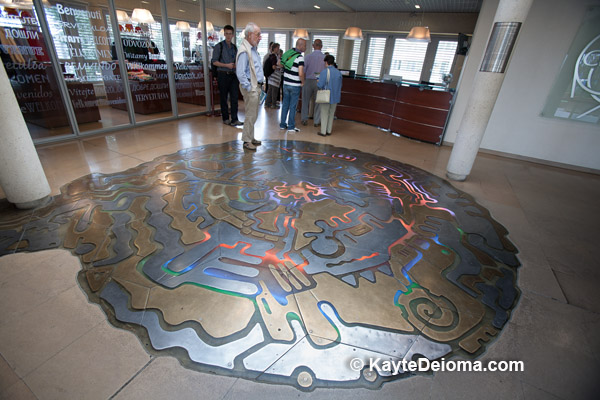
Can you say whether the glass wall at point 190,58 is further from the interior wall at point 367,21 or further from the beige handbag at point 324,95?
the interior wall at point 367,21

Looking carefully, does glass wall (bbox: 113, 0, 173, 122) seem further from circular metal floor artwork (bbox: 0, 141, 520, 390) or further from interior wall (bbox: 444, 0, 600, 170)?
interior wall (bbox: 444, 0, 600, 170)

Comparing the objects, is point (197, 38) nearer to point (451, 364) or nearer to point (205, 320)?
point (205, 320)

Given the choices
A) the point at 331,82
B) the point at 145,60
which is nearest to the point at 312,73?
the point at 331,82

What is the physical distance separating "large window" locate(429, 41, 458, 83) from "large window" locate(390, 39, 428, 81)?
44 centimetres

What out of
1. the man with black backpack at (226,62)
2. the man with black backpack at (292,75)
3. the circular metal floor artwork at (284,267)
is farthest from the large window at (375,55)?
the circular metal floor artwork at (284,267)

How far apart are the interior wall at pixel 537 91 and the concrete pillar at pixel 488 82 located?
1734 millimetres

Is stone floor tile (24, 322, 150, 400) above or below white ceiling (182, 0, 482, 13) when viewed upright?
below

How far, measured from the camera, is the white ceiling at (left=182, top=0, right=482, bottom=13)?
7.50 metres

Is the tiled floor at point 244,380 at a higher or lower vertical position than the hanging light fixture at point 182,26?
lower

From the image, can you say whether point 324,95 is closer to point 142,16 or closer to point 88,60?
point 142,16

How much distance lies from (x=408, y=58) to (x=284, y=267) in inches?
407

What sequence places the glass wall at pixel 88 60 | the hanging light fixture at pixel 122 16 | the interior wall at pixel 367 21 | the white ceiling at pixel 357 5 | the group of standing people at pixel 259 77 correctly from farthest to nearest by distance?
the interior wall at pixel 367 21, the white ceiling at pixel 357 5, the hanging light fixture at pixel 122 16, the glass wall at pixel 88 60, the group of standing people at pixel 259 77

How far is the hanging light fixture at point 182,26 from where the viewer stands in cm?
594

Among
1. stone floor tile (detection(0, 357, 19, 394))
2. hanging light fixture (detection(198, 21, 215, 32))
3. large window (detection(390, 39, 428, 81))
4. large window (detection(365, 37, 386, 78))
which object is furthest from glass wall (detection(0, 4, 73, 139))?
large window (detection(390, 39, 428, 81))
